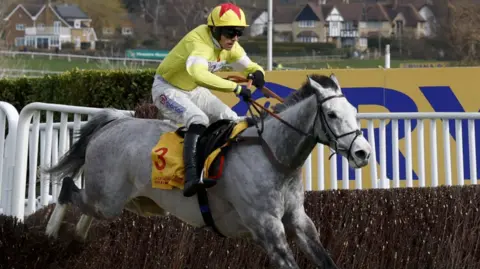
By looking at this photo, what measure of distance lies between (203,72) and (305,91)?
0.60 meters

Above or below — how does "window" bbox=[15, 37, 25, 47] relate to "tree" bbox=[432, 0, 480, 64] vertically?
above

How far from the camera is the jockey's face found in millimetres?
5770

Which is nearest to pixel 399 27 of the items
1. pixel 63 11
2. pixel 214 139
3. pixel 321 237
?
pixel 321 237

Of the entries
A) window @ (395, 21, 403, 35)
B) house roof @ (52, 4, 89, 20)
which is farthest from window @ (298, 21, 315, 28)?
house roof @ (52, 4, 89, 20)

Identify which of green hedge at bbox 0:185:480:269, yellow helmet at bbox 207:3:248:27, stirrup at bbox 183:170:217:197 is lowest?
green hedge at bbox 0:185:480:269

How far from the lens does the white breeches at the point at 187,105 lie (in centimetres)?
596

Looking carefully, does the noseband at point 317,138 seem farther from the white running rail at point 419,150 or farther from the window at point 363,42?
the window at point 363,42

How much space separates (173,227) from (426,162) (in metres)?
2.90

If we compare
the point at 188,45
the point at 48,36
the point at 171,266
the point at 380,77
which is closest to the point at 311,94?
the point at 188,45

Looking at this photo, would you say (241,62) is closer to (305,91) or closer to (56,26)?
(305,91)

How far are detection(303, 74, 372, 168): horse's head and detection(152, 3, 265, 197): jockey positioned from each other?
1.69 feet

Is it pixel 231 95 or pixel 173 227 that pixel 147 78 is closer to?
pixel 231 95

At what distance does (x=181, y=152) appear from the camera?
580 cm

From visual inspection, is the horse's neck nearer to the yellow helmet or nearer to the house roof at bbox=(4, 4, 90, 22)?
the yellow helmet
